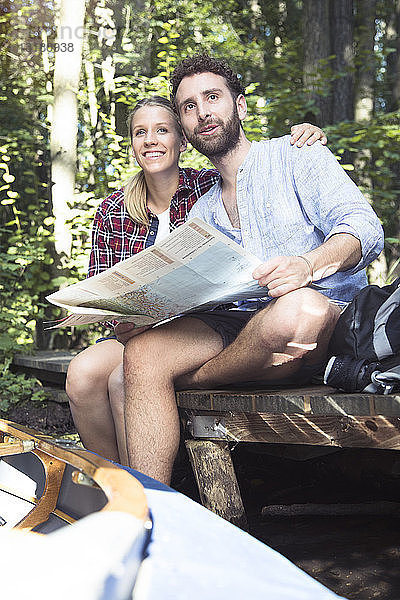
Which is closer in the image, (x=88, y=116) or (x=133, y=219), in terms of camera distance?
(x=133, y=219)

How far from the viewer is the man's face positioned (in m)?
2.30

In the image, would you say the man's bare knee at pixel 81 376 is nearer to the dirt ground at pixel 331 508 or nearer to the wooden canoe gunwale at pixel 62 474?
the dirt ground at pixel 331 508

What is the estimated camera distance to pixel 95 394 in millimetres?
2305

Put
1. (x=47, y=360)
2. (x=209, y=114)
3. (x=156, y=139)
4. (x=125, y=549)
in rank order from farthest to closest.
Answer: (x=47, y=360) < (x=156, y=139) < (x=209, y=114) < (x=125, y=549)

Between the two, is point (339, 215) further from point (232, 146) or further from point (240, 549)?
point (240, 549)

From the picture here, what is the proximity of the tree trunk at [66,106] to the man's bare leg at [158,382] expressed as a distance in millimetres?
→ 3768

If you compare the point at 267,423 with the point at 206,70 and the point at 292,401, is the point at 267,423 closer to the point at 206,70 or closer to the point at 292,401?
the point at 292,401

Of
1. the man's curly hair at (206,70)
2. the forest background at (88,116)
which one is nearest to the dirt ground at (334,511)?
the man's curly hair at (206,70)

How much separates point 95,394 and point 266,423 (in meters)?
0.72

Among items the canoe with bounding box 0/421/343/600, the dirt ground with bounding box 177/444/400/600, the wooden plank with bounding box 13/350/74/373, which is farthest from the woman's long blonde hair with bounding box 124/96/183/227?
the wooden plank with bounding box 13/350/74/373

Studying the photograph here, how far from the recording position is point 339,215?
→ 1967 mm

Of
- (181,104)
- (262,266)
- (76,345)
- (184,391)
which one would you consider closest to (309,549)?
(184,391)

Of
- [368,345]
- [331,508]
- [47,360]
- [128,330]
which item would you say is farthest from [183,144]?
[47,360]

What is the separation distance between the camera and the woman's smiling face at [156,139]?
2498mm
